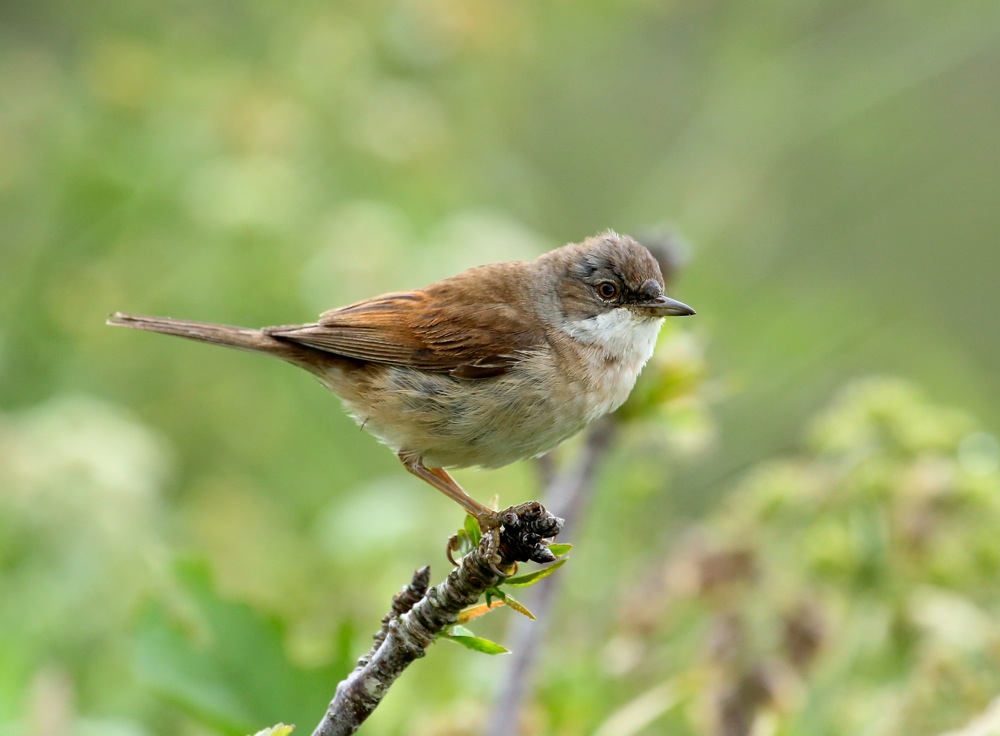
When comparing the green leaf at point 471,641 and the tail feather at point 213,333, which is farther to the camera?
the tail feather at point 213,333

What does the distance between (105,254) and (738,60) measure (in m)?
3.07

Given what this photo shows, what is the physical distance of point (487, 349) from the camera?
3289mm

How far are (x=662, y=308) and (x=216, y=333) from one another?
128 cm

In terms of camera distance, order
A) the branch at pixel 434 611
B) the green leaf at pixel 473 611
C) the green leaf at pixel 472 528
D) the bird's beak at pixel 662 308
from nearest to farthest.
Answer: the branch at pixel 434 611
the green leaf at pixel 473 611
the green leaf at pixel 472 528
the bird's beak at pixel 662 308

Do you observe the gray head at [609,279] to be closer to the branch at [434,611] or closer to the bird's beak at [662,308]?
the bird's beak at [662,308]

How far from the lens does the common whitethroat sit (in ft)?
10.2

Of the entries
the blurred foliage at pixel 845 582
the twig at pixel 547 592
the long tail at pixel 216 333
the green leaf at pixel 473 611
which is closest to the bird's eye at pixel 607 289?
the twig at pixel 547 592

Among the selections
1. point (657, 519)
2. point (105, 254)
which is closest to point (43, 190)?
point (105, 254)

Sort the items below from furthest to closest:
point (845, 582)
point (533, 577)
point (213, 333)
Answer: point (213, 333) < point (845, 582) < point (533, 577)

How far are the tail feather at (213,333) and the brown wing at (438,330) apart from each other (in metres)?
0.05

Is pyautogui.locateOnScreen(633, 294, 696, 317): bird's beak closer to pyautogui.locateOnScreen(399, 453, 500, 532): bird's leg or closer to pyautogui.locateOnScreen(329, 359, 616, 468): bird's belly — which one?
pyautogui.locateOnScreen(329, 359, 616, 468): bird's belly

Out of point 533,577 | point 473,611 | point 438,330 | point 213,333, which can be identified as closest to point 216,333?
point 213,333

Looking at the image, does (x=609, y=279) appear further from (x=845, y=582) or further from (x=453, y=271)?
(x=453, y=271)

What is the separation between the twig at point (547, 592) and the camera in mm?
2688
